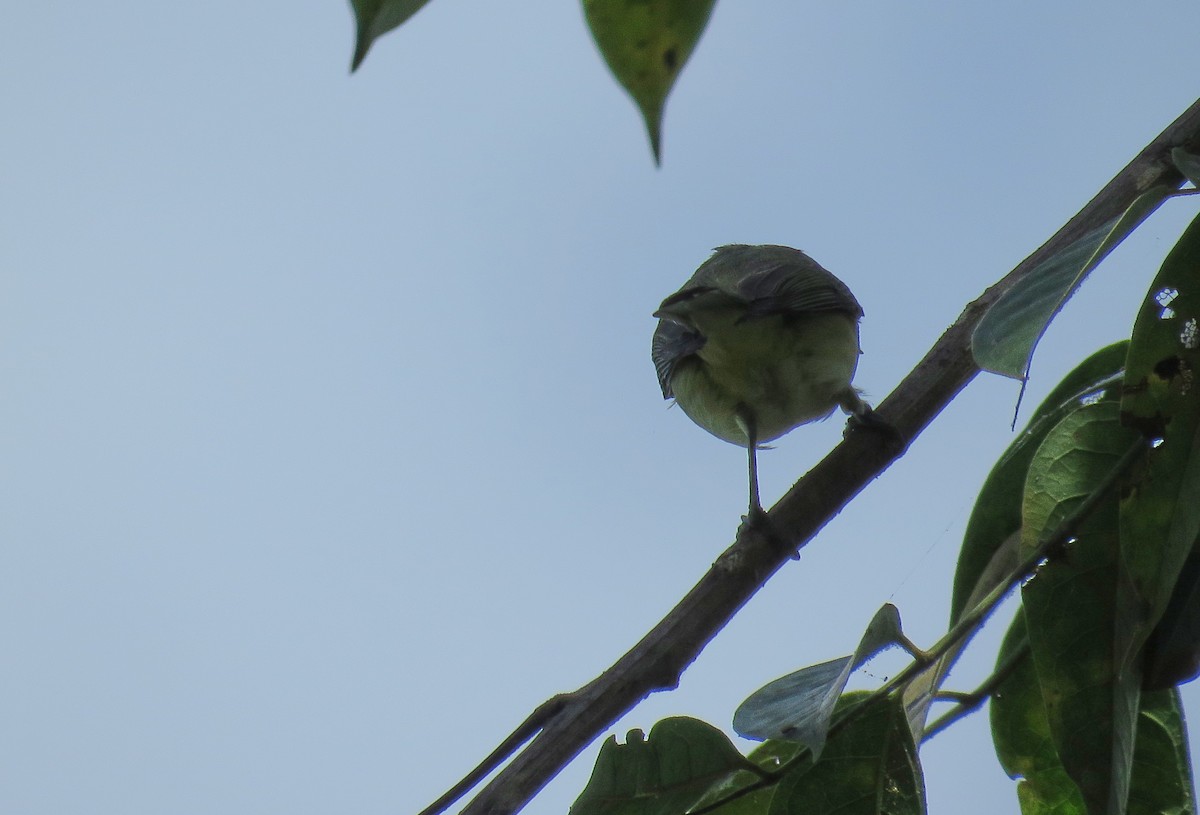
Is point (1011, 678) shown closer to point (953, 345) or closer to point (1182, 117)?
point (953, 345)

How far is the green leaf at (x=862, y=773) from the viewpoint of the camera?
187 centimetres

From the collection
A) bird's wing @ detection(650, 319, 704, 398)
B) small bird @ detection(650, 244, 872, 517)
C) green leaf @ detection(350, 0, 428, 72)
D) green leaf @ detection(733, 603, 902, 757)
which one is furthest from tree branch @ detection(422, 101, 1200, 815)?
bird's wing @ detection(650, 319, 704, 398)

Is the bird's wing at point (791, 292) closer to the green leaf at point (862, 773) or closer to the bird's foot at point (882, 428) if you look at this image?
the bird's foot at point (882, 428)

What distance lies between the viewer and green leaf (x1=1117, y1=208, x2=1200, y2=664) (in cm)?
162

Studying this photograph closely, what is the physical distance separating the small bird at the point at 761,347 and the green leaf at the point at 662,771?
2.33 metres

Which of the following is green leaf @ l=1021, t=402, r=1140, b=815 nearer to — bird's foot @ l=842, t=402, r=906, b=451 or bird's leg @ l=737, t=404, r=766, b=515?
bird's foot @ l=842, t=402, r=906, b=451

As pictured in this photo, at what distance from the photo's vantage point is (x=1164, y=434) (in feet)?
5.65

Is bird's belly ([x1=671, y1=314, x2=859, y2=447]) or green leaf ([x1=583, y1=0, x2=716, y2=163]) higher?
bird's belly ([x1=671, y1=314, x2=859, y2=447])

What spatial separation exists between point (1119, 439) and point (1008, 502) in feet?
1.40

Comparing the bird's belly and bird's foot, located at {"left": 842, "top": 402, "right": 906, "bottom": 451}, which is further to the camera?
the bird's belly

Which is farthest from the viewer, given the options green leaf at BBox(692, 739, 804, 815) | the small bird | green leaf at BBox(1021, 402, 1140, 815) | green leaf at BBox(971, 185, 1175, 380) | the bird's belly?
the bird's belly

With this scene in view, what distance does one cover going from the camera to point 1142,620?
5.39 ft

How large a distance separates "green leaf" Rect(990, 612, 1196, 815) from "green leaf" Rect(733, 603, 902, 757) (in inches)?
11.4

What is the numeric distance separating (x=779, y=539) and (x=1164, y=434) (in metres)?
0.71
